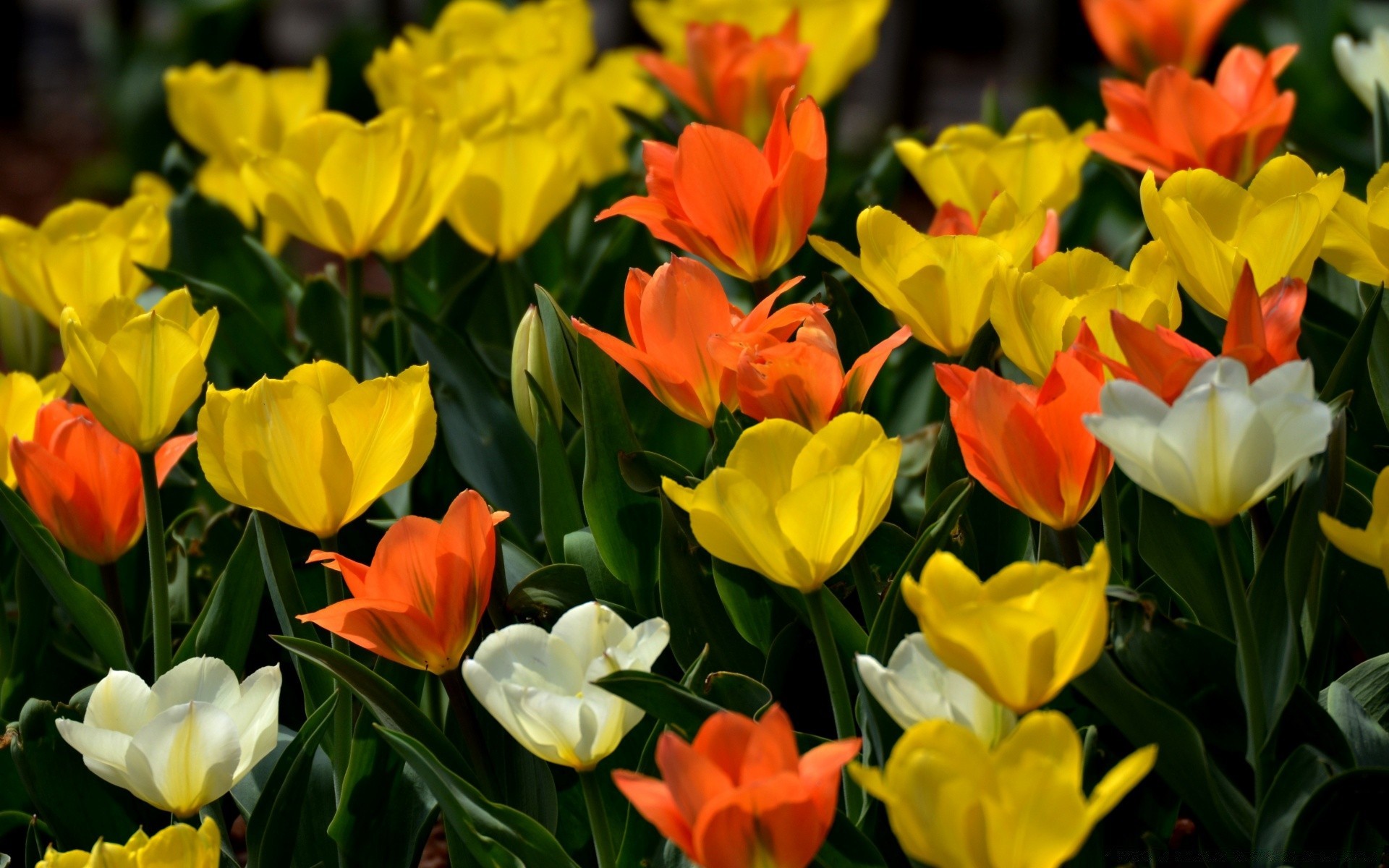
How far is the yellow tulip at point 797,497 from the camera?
874 millimetres

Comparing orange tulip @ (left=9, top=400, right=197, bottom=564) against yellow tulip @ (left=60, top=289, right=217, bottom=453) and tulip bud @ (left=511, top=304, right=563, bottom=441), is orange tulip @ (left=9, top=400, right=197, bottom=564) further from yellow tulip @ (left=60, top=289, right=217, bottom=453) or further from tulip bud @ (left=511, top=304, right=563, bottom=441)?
tulip bud @ (left=511, top=304, right=563, bottom=441)

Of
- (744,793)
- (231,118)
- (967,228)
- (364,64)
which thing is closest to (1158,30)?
(967,228)

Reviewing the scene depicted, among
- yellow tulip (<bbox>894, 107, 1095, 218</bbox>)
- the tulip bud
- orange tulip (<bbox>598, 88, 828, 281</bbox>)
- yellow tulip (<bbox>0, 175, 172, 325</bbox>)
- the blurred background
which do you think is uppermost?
orange tulip (<bbox>598, 88, 828, 281</bbox>)

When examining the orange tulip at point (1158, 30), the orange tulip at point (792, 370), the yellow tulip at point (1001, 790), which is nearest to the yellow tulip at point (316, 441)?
the orange tulip at point (792, 370)

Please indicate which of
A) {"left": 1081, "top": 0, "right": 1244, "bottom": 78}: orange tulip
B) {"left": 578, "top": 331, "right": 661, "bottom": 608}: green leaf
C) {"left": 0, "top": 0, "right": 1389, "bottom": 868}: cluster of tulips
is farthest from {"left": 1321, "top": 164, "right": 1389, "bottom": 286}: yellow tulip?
{"left": 1081, "top": 0, "right": 1244, "bottom": 78}: orange tulip

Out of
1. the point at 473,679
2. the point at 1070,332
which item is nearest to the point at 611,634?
the point at 473,679

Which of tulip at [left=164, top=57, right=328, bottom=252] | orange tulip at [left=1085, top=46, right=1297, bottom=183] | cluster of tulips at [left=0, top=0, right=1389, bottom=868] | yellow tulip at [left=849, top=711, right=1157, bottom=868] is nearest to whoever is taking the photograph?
yellow tulip at [left=849, top=711, right=1157, bottom=868]

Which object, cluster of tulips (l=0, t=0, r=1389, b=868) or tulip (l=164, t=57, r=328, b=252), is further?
tulip (l=164, t=57, r=328, b=252)

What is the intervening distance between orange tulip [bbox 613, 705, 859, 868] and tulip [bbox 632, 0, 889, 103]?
1715mm

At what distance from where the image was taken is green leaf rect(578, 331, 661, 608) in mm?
1192

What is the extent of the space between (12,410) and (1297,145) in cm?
193

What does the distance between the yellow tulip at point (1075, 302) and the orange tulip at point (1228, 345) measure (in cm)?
6

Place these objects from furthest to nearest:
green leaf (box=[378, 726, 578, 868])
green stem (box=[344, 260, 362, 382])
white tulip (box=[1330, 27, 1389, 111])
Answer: white tulip (box=[1330, 27, 1389, 111])
green stem (box=[344, 260, 362, 382])
green leaf (box=[378, 726, 578, 868])

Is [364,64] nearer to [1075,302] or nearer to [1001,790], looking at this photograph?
[1075,302]
